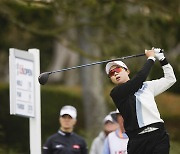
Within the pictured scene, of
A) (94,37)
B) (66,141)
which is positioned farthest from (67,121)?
(94,37)

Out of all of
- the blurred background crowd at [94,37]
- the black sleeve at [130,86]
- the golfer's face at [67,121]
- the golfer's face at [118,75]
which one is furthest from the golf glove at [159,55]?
the blurred background crowd at [94,37]

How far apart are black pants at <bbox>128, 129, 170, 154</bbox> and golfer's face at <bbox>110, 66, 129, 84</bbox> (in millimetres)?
623

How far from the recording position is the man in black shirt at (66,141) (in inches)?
457

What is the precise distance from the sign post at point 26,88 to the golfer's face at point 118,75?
2.07 meters

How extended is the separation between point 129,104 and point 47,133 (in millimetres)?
12496

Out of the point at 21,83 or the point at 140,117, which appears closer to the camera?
the point at 140,117

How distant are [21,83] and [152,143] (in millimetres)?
2714

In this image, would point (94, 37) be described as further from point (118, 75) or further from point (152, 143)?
point (152, 143)

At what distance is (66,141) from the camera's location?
1170cm

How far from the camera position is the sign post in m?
11.4

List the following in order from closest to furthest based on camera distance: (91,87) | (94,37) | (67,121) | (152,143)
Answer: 1. (152,143)
2. (67,121)
3. (94,37)
4. (91,87)

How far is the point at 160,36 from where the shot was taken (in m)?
20.1

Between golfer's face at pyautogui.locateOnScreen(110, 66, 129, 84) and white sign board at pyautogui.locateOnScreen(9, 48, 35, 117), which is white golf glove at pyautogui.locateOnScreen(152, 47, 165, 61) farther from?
white sign board at pyautogui.locateOnScreen(9, 48, 35, 117)

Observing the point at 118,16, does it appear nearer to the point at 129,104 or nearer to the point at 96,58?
the point at 96,58
